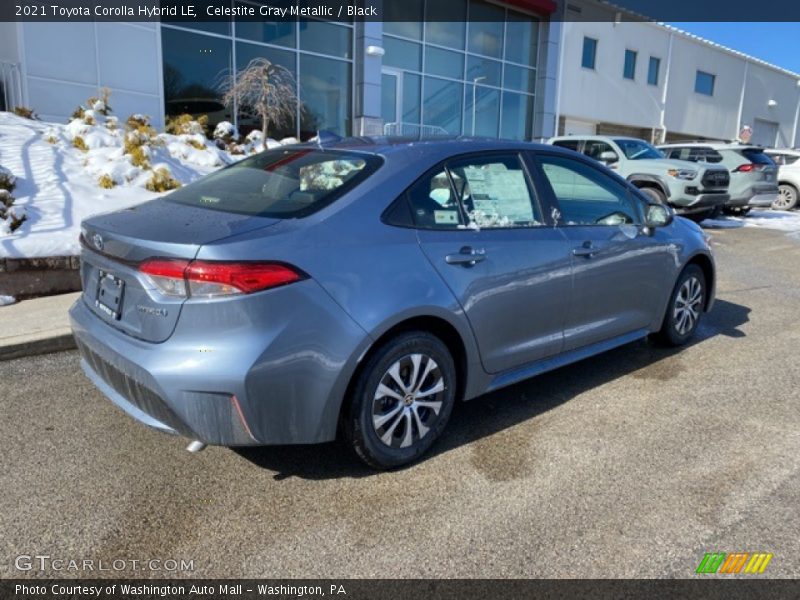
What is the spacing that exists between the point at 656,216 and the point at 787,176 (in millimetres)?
15052

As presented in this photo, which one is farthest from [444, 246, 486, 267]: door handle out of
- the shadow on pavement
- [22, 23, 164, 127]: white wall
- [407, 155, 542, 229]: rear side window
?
[22, 23, 164, 127]: white wall

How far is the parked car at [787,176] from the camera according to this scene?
16547mm

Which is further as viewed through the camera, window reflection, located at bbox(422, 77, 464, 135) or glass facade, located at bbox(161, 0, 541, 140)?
window reflection, located at bbox(422, 77, 464, 135)

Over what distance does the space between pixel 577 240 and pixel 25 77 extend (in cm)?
1012

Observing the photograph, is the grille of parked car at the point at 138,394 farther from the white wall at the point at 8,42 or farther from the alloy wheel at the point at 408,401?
the white wall at the point at 8,42

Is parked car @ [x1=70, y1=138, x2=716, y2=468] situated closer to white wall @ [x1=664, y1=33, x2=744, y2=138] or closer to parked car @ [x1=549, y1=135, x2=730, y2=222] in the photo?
parked car @ [x1=549, y1=135, x2=730, y2=222]

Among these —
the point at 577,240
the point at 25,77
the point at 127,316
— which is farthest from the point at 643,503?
the point at 25,77

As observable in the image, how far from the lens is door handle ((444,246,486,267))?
317 cm

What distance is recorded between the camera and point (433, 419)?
10.6 ft

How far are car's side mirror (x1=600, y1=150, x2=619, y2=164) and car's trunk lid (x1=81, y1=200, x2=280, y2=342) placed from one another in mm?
11267

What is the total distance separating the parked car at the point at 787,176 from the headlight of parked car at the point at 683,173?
6.40 metres

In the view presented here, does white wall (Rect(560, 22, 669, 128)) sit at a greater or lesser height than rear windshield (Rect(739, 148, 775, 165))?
greater

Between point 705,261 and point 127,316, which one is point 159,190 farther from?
point 705,261

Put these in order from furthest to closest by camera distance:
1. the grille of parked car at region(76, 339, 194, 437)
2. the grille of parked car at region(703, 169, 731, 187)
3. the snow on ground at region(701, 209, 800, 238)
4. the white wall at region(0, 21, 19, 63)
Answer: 1. the snow on ground at region(701, 209, 800, 238)
2. the grille of parked car at region(703, 169, 731, 187)
3. the white wall at region(0, 21, 19, 63)
4. the grille of parked car at region(76, 339, 194, 437)
